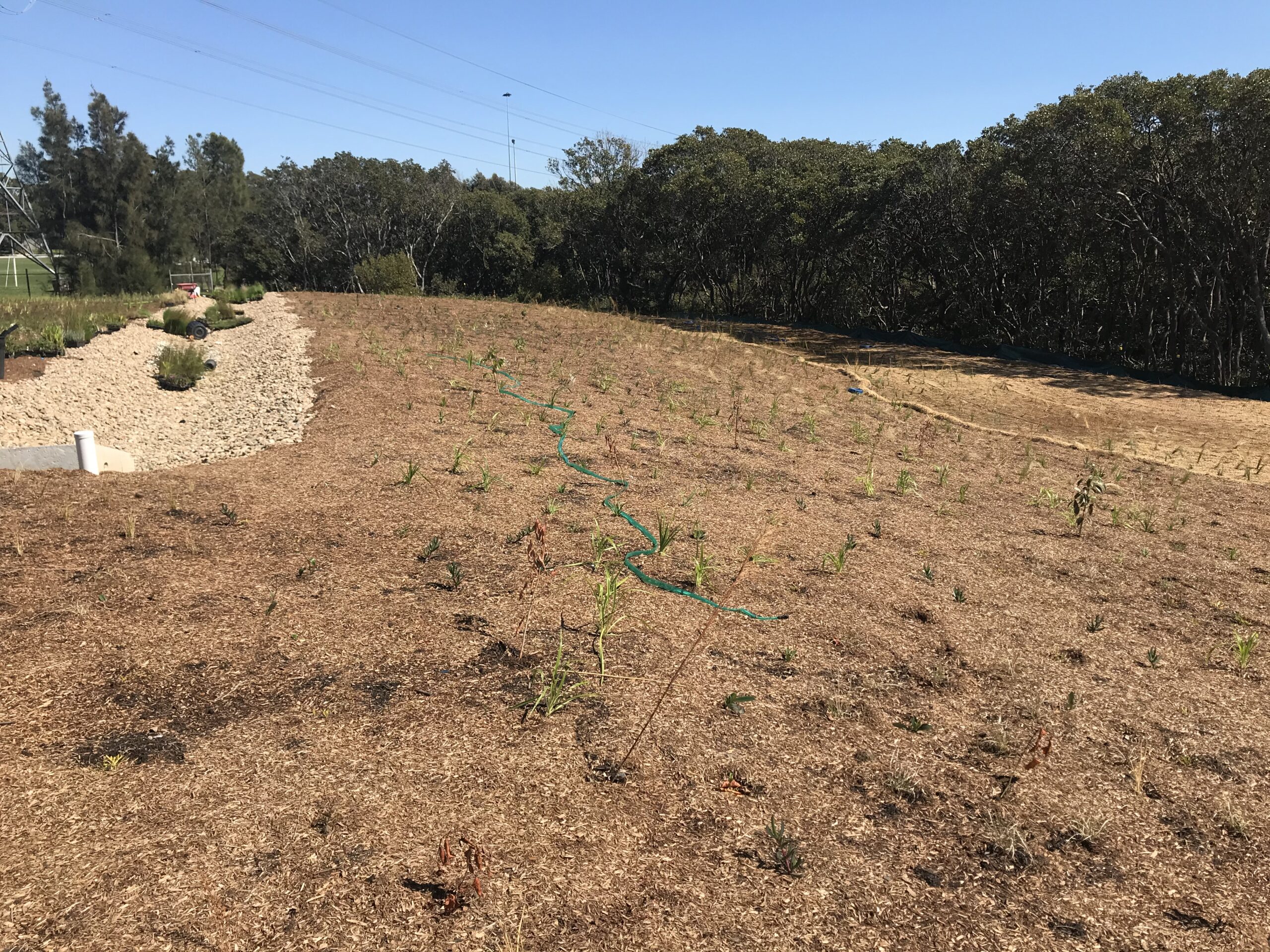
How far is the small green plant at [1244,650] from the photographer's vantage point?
12.0 ft

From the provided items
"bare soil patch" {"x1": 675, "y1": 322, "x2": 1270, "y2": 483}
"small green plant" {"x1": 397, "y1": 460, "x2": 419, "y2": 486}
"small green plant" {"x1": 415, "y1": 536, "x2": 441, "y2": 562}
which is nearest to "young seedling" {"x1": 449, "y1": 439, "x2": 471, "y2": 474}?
"small green plant" {"x1": 397, "y1": 460, "x2": 419, "y2": 486}

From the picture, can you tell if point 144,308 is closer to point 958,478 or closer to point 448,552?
point 448,552

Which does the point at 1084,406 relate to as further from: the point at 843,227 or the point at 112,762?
the point at 112,762

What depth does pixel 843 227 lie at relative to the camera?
60.8 feet

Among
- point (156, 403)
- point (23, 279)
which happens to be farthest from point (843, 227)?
point (23, 279)

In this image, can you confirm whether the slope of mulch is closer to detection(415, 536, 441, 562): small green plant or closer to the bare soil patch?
detection(415, 536, 441, 562): small green plant

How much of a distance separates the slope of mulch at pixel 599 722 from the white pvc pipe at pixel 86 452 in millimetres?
301

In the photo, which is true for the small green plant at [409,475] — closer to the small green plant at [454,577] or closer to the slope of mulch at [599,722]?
the slope of mulch at [599,722]

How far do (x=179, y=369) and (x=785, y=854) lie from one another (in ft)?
31.6

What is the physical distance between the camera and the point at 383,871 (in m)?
2.27

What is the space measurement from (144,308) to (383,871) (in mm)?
13990

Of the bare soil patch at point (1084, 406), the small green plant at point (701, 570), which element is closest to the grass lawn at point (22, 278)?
the bare soil patch at point (1084, 406)

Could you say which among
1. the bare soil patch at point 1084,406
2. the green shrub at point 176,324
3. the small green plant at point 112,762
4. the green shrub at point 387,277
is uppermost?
the green shrub at point 387,277

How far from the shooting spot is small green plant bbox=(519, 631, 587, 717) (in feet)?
10.1
